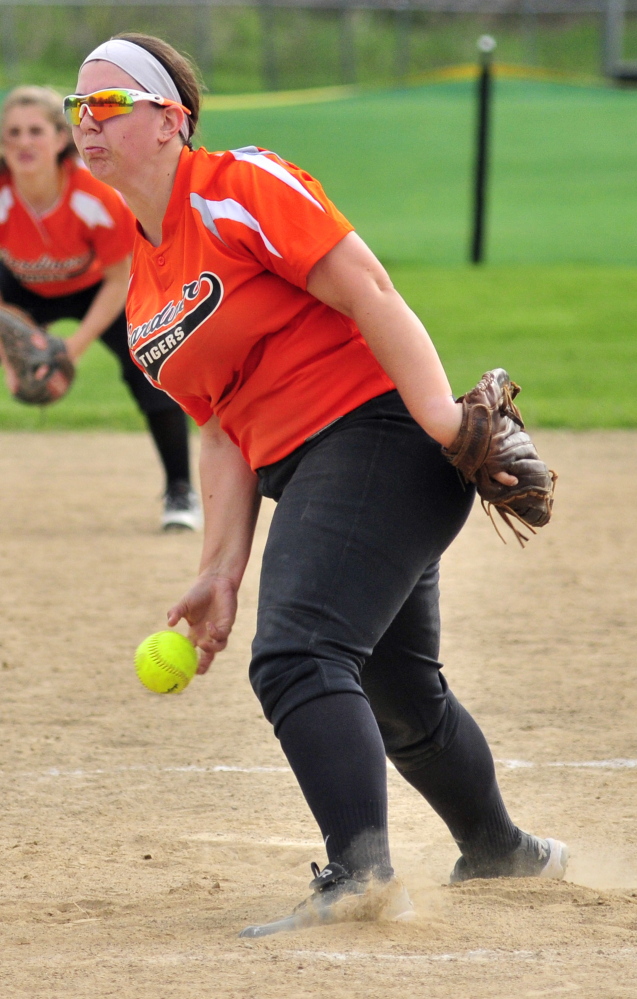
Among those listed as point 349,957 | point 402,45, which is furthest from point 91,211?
point 402,45

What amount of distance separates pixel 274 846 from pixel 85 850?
0.46 meters

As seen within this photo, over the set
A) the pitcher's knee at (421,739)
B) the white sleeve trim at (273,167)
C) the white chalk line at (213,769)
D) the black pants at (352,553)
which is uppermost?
the white sleeve trim at (273,167)

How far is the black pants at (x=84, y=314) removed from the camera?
6.36m

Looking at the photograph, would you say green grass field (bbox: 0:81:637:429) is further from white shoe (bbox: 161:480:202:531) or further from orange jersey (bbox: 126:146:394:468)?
orange jersey (bbox: 126:146:394:468)

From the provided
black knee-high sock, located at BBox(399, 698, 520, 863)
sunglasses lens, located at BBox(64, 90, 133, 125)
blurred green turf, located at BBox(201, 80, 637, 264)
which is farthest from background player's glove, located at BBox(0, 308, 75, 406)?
blurred green turf, located at BBox(201, 80, 637, 264)

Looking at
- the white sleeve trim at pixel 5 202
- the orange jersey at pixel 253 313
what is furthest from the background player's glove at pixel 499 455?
the white sleeve trim at pixel 5 202

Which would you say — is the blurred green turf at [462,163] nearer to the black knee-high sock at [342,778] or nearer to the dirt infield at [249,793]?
the dirt infield at [249,793]

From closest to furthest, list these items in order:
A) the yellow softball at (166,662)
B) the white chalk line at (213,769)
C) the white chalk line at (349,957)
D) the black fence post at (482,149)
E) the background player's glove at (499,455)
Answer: the white chalk line at (349,957) → the background player's glove at (499,455) → the yellow softball at (166,662) → the white chalk line at (213,769) → the black fence post at (482,149)

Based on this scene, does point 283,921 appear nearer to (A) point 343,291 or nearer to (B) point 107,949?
(B) point 107,949

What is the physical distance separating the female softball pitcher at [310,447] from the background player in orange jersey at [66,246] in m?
3.31

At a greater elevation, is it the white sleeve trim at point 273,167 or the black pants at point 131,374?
the white sleeve trim at point 273,167

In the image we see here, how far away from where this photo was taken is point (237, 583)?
2777 mm

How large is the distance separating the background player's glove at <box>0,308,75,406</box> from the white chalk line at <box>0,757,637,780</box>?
293 cm

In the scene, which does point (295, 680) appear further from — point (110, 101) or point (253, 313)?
point (110, 101)
